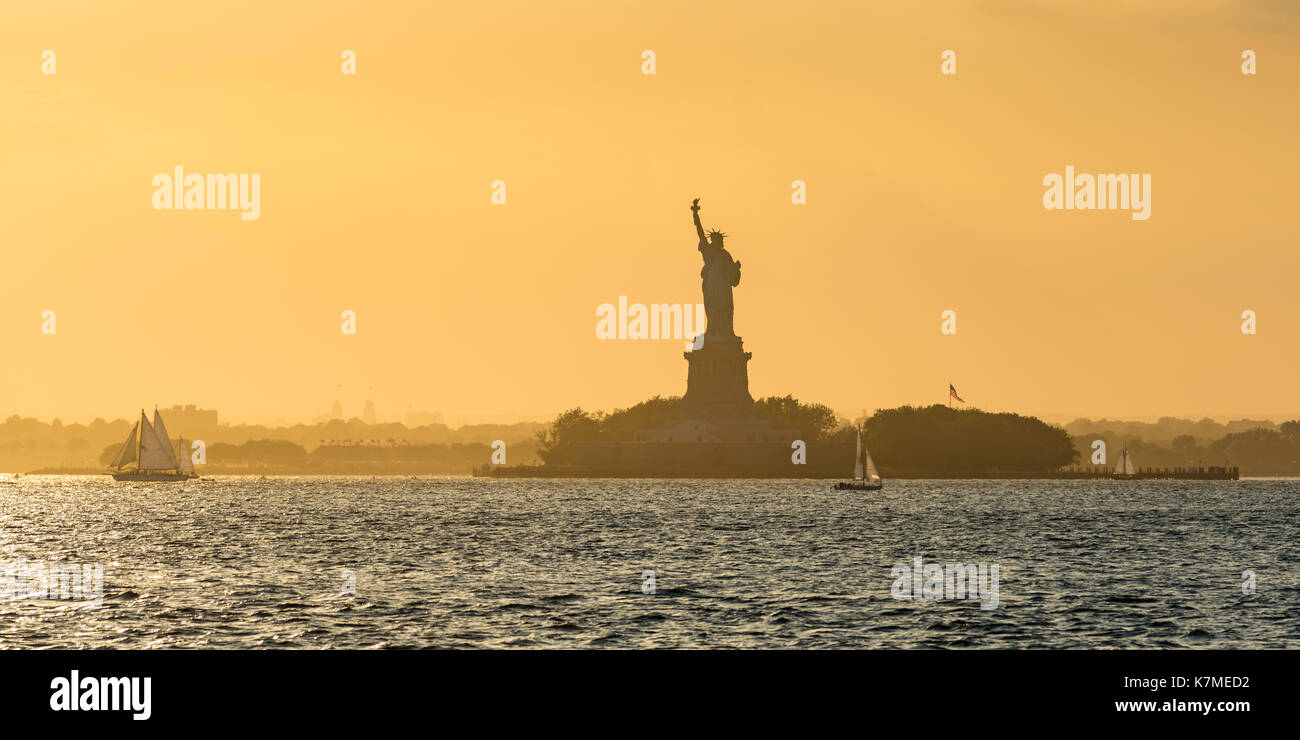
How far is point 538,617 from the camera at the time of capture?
145 ft

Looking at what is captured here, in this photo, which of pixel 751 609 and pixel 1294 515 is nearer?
pixel 751 609

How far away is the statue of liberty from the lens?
19750 cm

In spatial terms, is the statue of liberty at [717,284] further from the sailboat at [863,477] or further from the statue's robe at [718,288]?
the sailboat at [863,477]

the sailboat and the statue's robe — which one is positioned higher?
the statue's robe

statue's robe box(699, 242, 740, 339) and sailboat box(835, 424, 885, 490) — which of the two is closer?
sailboat box(835, 424, 885, 490)

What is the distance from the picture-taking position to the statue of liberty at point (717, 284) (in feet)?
648

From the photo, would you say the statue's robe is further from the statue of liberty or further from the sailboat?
the sailboat

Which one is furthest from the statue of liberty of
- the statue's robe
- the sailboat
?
the sailboat

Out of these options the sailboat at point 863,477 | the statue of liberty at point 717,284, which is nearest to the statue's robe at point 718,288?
the statue of liberty at point 717,284

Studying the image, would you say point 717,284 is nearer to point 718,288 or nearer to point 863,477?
point 718,288
